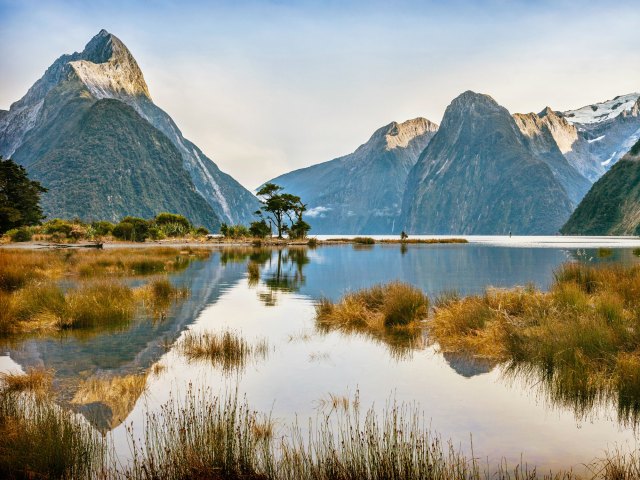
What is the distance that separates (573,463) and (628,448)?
1.06 m

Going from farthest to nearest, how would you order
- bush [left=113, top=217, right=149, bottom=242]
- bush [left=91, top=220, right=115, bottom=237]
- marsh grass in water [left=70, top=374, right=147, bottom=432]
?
1. bush [left=91, top=220, right=115, bottom=237]
2. bush [left=113, top=217, right=149, bottom=242]
3. marsh grass in water [left=70, top=374, right=147, bottom=432]

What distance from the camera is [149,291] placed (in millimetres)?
25219

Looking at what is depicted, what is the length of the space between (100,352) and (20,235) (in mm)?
71496

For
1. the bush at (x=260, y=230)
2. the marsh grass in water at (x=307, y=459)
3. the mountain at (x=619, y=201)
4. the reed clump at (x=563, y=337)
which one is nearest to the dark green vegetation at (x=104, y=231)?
the bush at (x=260, y=230)

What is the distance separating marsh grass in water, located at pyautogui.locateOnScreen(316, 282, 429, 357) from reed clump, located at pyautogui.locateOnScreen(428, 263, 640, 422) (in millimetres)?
779

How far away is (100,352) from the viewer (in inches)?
539

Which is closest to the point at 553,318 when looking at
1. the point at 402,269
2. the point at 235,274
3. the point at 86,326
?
the point at 86,326

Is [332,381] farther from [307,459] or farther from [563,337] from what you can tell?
[563,337]

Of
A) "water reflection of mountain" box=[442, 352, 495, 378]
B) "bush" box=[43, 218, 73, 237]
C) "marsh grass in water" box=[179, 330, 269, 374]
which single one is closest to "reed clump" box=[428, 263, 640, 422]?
"water reflection of mountain" box=[442, 352, 495, 378]

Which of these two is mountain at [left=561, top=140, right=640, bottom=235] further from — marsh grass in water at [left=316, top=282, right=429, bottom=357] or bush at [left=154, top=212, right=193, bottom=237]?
marsh grass in water at [left=316, top=282, right=429, bottom=357]

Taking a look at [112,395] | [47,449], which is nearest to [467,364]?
[112,395]

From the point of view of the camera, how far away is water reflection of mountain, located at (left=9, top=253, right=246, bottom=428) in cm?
1126

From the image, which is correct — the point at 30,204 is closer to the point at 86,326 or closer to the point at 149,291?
the point at 149,291

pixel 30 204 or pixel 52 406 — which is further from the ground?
pixel 30 204
